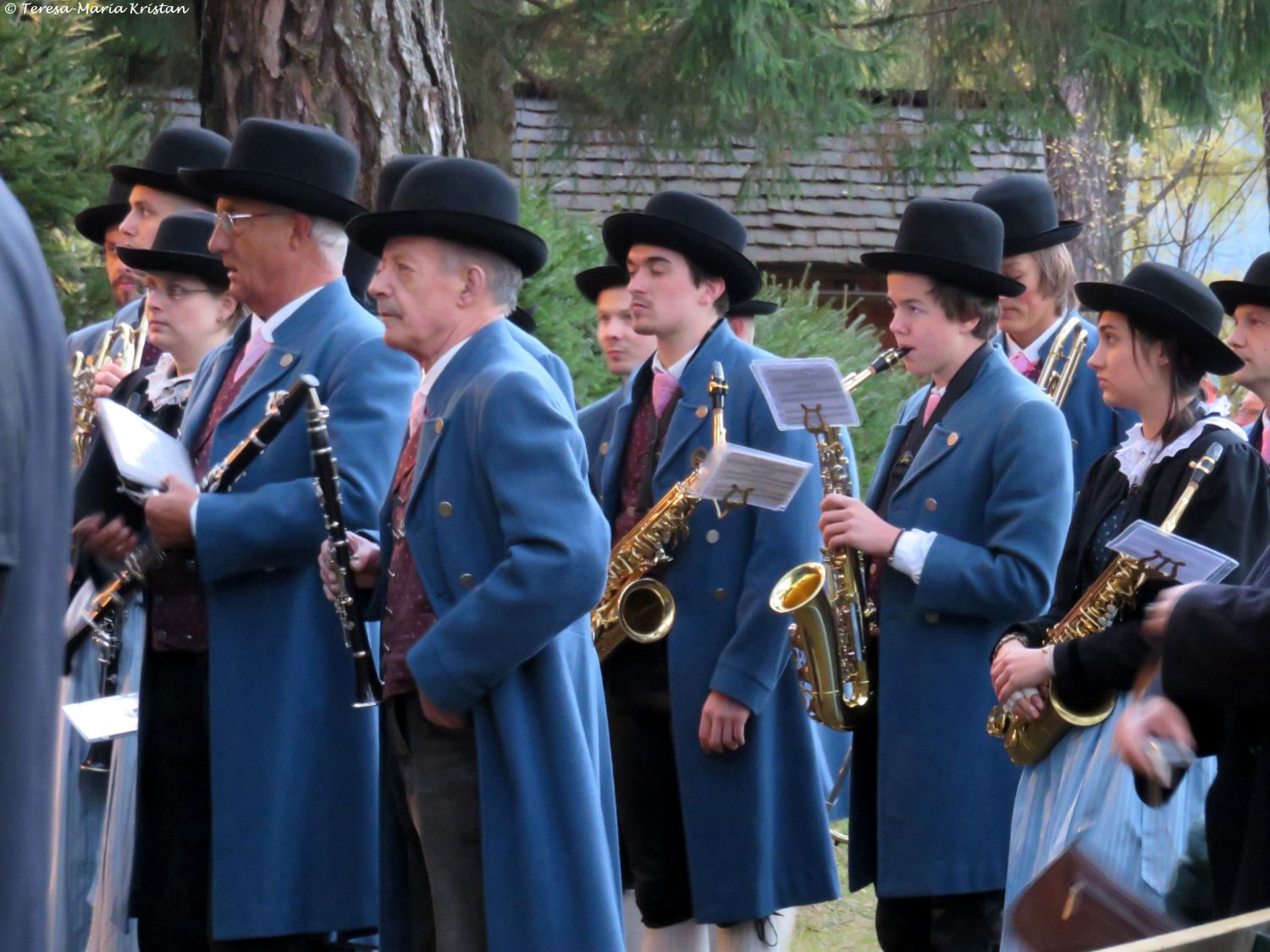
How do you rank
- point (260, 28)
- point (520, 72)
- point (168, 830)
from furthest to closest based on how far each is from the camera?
point (520, 72) < point (260, 28) < point (168, 830)

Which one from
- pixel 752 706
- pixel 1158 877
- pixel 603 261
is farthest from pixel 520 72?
pixel 1158 877

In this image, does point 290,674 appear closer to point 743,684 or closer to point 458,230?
point 458,230

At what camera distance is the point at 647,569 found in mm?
5512

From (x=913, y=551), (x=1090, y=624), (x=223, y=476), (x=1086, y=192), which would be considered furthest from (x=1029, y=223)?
(x=1086, y=192)

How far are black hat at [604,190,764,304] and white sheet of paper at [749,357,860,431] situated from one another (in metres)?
0.63

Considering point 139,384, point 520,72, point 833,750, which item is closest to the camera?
point 139,384

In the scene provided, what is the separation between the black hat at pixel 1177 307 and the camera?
4711 mm

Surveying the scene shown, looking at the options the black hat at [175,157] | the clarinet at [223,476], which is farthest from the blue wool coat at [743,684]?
the black hat at [175,157]

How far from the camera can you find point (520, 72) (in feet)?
39.1

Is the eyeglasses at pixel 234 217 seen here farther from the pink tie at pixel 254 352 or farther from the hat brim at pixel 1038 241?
the hat brim at pixel 1038 241

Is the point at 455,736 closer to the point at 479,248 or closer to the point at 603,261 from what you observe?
the point at 479,248

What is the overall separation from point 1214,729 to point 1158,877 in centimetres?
49

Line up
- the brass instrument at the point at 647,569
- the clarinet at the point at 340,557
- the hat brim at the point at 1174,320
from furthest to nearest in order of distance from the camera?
the brass instrument at the point at 647,569 < the hat brim at the point at 1174,320 < the clarinet at the point at 340,557

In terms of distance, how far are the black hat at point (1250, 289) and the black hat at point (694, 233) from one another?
4.81 feet
